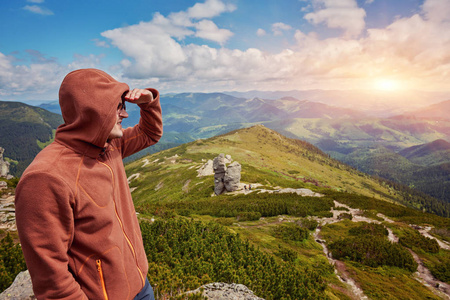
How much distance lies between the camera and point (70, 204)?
7.27 feet

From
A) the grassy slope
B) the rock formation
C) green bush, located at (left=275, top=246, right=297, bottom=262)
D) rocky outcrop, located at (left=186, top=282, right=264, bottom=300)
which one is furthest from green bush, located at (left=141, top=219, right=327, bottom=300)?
the grassy slope

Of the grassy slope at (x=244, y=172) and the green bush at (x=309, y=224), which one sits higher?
the green bush at (x=309, y=224)

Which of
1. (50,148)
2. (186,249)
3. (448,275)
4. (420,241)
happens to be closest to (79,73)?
(50,148)

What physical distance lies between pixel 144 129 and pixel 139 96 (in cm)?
93

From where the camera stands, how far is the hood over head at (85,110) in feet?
7.93

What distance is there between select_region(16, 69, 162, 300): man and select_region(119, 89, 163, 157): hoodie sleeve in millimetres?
633

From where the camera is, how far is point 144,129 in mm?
4250

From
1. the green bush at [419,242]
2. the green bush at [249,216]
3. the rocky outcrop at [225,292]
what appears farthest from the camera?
the green bush at [249,216]

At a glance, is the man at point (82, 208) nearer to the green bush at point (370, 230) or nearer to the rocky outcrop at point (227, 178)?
the green bush at point (370, 230)

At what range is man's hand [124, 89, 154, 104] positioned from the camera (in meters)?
3.27

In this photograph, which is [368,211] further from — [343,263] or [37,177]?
[37,177]

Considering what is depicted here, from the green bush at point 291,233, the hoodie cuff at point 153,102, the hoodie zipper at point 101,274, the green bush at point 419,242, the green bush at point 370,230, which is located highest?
the hoodie cuff at point 153,102

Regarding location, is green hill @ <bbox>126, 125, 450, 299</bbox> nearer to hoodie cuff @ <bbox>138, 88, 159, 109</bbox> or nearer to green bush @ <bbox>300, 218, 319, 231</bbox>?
green bush @ <bbox>300, 218, 319, 231</bbox>

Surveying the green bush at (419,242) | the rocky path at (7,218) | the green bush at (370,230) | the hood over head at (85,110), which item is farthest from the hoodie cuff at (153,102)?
the green bush at (419,242)
